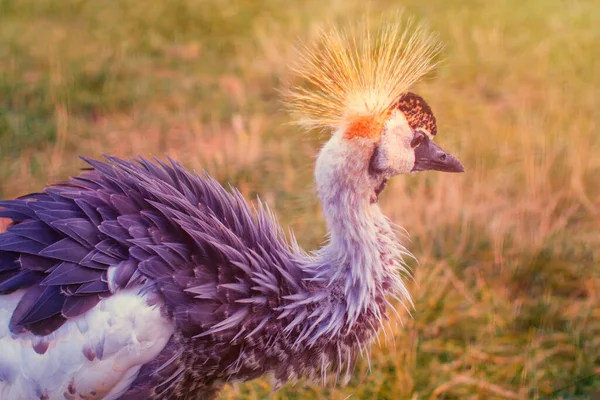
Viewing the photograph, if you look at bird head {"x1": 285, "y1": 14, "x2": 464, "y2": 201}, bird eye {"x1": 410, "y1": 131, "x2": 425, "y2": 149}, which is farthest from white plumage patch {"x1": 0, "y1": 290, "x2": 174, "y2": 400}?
bird eye {"x1": 410, "y1": 131, "x2": 425, "y2": 149}

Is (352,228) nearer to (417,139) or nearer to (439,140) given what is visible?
(417,139)

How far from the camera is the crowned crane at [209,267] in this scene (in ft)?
7.70

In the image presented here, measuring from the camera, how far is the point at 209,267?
2.47 metres

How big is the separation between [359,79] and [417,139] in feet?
0.86

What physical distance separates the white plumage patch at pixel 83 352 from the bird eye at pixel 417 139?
94cm

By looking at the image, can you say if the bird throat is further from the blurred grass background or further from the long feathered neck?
the blurred grass background

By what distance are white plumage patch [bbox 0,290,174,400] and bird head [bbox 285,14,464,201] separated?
0.70m

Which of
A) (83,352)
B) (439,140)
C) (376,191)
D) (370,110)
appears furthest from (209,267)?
(439,140)

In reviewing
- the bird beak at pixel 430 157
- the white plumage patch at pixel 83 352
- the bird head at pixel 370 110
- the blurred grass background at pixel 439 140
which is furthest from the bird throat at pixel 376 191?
the white plumage patch at pixel 83 352

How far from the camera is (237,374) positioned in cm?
257

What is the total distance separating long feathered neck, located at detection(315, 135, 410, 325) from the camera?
2.55 m

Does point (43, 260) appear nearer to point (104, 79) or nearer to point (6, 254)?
point (6, 254)

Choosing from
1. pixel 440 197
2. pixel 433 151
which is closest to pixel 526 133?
pixel 440 197

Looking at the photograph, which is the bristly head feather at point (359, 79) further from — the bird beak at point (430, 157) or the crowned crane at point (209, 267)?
the bird beak at point (430, 157)
